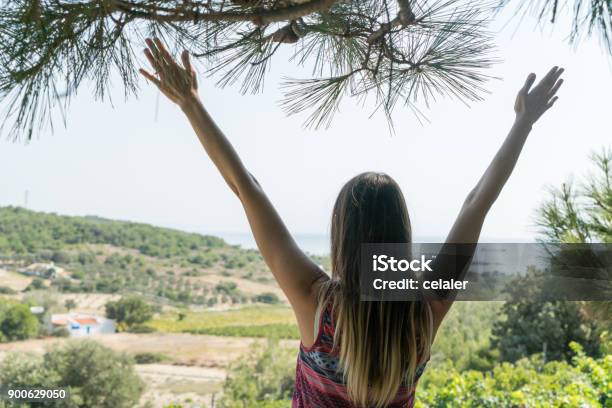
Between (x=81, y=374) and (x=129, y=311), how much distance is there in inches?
135

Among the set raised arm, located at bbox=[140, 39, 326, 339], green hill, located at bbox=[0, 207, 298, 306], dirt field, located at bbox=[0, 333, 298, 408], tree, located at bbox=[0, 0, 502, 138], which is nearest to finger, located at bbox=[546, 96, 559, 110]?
tree, located at bbox=[0, 0, 502, 138]

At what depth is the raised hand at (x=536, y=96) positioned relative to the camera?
78 centimetres

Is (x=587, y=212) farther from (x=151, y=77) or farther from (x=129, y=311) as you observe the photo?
(x=129, y=311)

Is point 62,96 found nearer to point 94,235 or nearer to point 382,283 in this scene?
point 382,283

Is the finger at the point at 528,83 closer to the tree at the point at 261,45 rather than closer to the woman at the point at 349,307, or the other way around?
the tree at the point at 261,45

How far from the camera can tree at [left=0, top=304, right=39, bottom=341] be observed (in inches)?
253

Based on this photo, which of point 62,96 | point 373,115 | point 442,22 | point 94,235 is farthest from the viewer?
point 94,235

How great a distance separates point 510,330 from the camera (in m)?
5.28

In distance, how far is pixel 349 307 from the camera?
588 mm

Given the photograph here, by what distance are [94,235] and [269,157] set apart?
5.90m

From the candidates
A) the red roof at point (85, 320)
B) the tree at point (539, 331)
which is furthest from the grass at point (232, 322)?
the tree at point (539, 331)

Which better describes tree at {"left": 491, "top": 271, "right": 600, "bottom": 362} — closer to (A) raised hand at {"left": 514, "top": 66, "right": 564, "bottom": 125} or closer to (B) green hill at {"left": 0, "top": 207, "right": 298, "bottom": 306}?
(A) raised hand at {"left": 514, "top": 66, "right": 564, "bottom": 125}

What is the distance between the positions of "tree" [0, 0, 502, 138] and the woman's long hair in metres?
0.25

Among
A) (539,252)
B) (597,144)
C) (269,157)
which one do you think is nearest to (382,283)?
(539,252)
